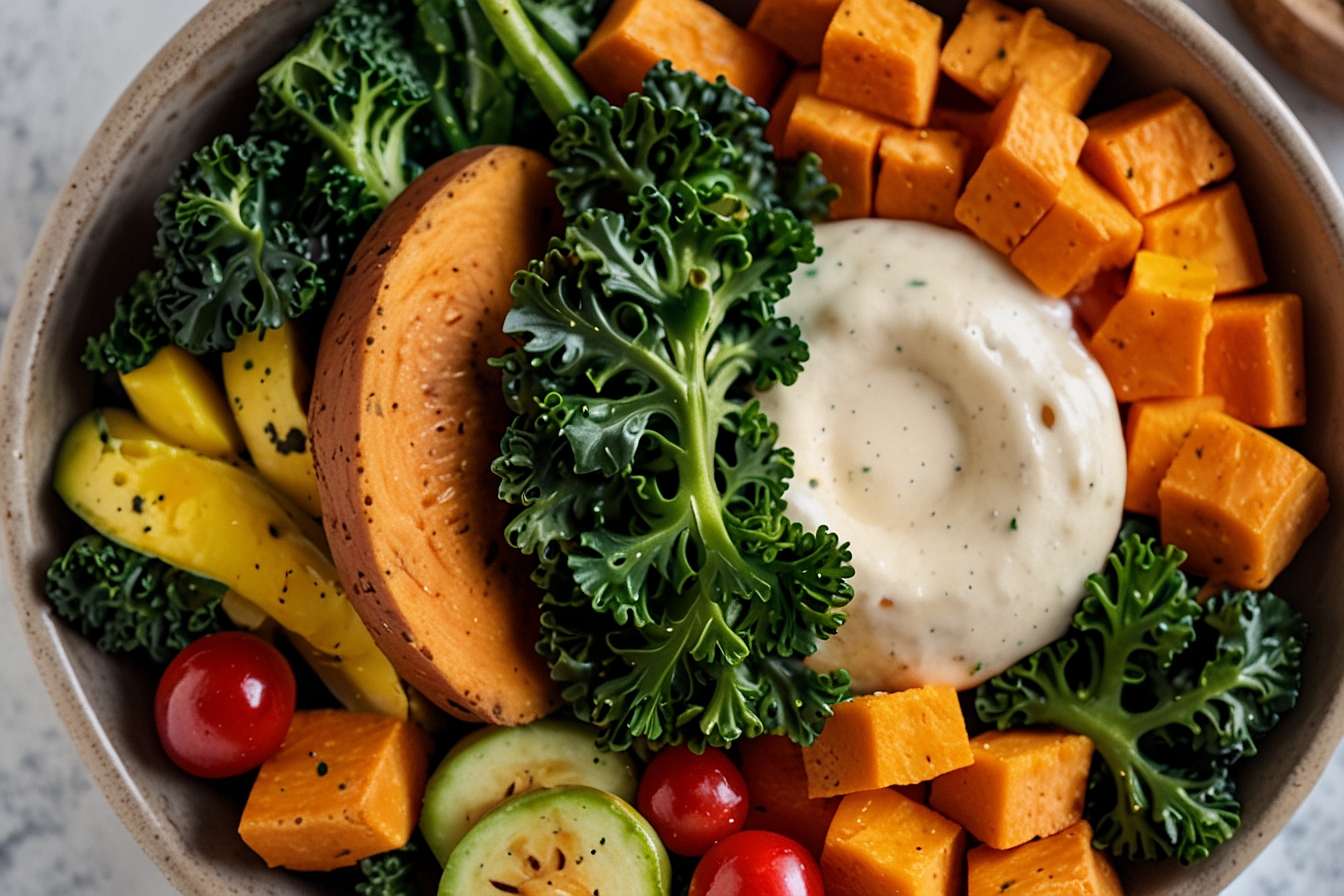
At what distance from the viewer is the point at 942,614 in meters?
2.10

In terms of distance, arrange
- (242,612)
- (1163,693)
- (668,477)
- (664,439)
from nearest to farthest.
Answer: (664,439) < (668,477) < (1163,693) < (242,612)

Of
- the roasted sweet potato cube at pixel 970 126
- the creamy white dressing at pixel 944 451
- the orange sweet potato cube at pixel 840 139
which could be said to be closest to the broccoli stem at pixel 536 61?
the orange sweet potato cube at pixel 840 139

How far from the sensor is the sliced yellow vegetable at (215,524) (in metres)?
2.08

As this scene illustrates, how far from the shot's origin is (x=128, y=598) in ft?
6.95

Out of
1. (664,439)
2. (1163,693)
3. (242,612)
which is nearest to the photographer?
(664,439)

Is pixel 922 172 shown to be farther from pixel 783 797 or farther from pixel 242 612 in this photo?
pixel 242 612

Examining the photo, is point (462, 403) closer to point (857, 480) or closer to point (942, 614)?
point (857, 480)

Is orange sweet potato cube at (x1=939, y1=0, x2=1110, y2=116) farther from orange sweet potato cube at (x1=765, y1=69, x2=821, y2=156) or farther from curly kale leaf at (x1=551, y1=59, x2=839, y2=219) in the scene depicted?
curly kale leaf at (x1=551, y1=59, x2=839, y2=219)

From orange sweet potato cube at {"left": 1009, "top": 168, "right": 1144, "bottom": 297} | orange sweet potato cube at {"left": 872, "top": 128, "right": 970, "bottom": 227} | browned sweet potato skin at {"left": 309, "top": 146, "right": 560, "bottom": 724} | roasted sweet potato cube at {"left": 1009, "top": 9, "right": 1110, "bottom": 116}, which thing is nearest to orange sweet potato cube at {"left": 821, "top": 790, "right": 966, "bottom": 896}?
browned sweet potato skin at {"left": 309, "top": 146, "right": 560, "bottom": 724}


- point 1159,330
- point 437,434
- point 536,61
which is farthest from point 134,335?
point 1159,330

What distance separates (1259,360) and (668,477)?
1121 millimetres

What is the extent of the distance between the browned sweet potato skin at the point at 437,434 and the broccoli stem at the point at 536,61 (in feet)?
0.42

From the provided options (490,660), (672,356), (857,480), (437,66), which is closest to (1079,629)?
(857,480)

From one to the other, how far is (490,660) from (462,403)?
0.48 m
